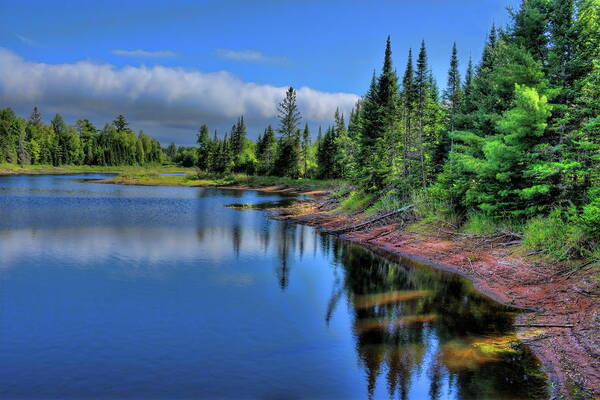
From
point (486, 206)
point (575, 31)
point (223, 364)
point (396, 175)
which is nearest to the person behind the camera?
point (223, 364)

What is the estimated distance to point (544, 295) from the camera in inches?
620

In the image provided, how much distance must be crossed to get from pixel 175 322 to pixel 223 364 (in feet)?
12.5

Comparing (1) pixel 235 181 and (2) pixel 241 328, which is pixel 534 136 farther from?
(1) pixel 235 181

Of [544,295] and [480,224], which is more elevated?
[480,224]

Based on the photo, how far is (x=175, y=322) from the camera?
14.2 m

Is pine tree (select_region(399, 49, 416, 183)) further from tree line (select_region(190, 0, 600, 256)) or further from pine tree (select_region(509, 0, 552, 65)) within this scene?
pine tree (select_region(509, 0, 552, 65))

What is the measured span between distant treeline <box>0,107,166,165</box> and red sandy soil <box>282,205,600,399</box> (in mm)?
140735

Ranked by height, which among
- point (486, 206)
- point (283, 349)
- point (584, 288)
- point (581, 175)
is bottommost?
point (283, 349)

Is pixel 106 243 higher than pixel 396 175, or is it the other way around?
pixel 396 175

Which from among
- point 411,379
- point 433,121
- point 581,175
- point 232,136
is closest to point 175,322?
point 411,379

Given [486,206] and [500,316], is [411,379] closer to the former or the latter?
[500,316]

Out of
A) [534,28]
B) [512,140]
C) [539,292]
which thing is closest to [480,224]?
[512,140]

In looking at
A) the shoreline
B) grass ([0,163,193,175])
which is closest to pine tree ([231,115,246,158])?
grass ([0,163,193,175])

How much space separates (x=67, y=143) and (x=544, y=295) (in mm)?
162248
